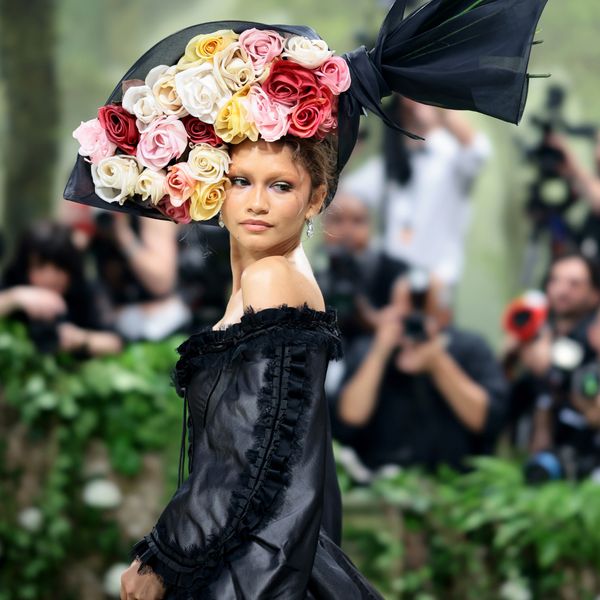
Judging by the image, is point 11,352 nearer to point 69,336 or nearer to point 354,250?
point 69,336

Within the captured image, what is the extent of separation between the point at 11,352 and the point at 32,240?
70 cm

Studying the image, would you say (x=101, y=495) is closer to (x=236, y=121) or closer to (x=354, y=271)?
(x=354, y=271)

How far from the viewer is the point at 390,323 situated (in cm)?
586

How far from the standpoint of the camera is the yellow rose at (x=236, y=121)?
7.93ft

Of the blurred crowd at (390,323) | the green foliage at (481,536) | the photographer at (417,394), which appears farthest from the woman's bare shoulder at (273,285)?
the photographer at (417,394)

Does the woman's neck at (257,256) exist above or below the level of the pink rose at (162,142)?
below

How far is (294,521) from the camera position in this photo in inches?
91.0

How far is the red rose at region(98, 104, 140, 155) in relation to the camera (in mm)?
2533

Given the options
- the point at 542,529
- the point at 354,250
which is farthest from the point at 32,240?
the point at 542,529

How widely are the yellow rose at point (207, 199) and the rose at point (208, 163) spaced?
15 mm

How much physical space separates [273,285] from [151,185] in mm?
315

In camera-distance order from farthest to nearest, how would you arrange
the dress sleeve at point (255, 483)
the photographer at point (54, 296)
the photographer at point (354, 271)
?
the photographer at point (354, 271), the photographer at point (54, 296), the dress sleeve at point (255, 483)

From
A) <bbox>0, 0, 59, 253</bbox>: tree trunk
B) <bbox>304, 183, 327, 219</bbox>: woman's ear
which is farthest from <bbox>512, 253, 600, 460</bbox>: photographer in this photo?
<bbox>304, 183, 327, 219</bbox>: woman's ear

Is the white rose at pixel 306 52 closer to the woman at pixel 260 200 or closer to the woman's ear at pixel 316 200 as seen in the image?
the woman at pixel 260 200
